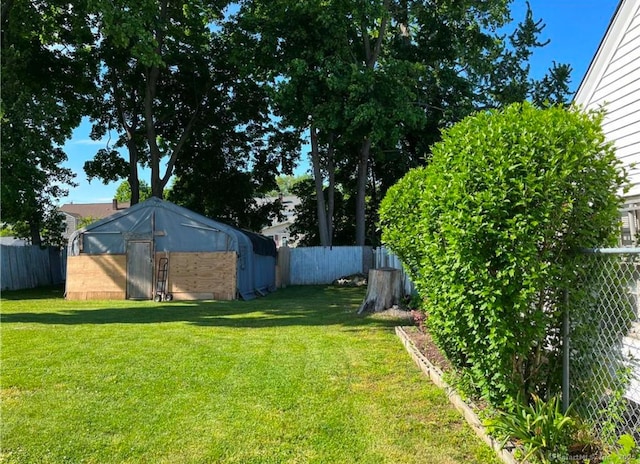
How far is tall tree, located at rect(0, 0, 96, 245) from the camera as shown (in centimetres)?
1524

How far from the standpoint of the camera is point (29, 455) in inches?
120

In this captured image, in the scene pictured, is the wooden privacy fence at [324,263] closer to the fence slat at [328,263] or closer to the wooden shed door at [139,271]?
the fence slat at [328,263]

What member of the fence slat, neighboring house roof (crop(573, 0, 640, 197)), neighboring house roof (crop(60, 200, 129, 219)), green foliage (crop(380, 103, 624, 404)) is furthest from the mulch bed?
neighboring house roof (crop(60, 200, 129, 219))

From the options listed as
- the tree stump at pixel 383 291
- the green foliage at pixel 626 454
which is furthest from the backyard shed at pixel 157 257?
the green foliage at pixel 626 454

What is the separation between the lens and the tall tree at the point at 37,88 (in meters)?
15.2

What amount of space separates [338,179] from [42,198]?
585 inches

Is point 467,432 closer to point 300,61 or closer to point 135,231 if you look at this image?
point 135,231

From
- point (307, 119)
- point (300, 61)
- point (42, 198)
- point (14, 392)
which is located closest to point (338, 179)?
point (307, 119)

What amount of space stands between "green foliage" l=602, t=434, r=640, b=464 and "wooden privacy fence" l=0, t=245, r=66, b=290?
64.6 feet

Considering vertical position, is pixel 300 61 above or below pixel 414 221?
above

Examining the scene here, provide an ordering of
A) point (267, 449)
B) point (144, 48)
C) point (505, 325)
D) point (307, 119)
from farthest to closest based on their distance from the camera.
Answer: point (307, 119), point (144, 48), point (267, 449), point (505, 325)

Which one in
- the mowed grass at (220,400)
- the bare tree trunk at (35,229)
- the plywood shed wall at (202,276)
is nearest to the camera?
the mowed grass at (220,400)

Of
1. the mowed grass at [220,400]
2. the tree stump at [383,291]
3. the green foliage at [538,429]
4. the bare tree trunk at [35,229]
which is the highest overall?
the bare tree trunk at [35,229]

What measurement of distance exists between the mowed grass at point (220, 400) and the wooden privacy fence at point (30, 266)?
1199 centimetres
